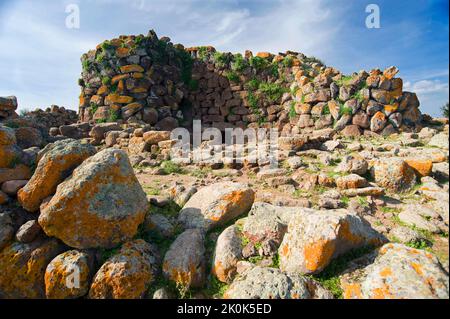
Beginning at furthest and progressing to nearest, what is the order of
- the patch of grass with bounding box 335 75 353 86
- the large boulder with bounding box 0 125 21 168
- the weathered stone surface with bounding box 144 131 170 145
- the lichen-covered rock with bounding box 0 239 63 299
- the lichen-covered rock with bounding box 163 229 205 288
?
the patch of grass with bounding box 335 75 353 86
the weathered stone surface with bounding box 144 131 170 145
the large boulder with bounding box 0 125 21 168
the lichen-covered rock with bounding box 0 239 63 299
the lichen-covered rock with bounding box 163 229 205 288

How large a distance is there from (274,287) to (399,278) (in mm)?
1116

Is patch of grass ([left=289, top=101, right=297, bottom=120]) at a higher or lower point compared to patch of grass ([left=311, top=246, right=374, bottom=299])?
higher

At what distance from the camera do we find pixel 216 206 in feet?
12.9

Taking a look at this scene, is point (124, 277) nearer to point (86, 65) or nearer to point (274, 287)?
point (274, 287)

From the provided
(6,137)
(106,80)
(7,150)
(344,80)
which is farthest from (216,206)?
(106,80)

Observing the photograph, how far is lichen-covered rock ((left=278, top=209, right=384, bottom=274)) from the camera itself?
2791 mm

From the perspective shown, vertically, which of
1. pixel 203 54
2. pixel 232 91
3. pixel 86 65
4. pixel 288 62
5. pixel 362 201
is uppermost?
pixel 203 54

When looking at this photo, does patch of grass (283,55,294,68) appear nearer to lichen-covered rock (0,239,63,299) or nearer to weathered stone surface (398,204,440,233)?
weathered stone surface (398,204,440,233)

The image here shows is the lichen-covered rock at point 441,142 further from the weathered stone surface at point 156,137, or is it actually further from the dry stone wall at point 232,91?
the weathered stone surface at point 156,137

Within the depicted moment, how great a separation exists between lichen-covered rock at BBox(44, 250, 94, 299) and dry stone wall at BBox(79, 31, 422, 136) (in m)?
7.83

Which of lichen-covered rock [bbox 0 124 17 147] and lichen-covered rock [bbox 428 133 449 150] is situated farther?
lichen-covered rock [bbox 428 133 449 150]

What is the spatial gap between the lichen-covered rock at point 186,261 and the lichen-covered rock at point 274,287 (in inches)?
17.8

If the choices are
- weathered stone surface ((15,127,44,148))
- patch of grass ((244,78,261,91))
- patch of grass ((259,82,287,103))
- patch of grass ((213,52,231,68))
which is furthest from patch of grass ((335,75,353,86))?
weathered stone surface ((15,127,44,148))

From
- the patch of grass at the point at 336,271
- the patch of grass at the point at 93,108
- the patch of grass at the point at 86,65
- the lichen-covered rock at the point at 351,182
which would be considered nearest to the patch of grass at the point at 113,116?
the patch of grass at the point at 93,108
